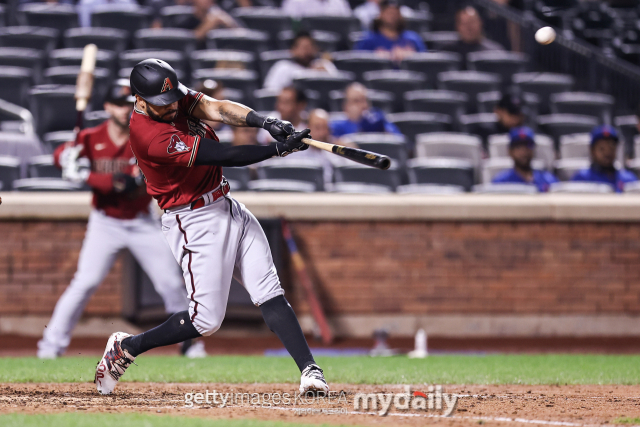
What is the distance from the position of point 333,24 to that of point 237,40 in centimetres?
164

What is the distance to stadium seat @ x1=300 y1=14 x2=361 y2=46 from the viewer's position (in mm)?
12102

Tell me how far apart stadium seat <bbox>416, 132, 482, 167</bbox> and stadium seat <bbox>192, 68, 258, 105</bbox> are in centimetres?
228

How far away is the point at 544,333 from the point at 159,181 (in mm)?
5150

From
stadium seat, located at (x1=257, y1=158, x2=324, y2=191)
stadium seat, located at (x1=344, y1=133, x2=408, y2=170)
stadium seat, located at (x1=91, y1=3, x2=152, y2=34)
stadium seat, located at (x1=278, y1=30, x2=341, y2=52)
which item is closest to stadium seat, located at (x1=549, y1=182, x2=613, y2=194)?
stadium seat, located at (x1=344, y1=133, x2=408, y2=170)

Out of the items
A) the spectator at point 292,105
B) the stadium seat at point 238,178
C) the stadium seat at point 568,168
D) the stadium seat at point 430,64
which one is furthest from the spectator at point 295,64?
the stadium seat at point 568,168

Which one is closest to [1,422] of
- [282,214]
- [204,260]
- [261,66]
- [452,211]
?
[204,260]

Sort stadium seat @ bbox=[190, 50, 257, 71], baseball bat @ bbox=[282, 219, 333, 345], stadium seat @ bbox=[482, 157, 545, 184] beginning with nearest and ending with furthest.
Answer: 1. baseball bat @ bbox=[282, 219, 333, 345]
2. stadium seat @ bbox=[482, 157, 545, 184]
3. stadium seat @ bbox=[190, 50, 257, 71]

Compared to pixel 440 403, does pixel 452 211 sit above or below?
above

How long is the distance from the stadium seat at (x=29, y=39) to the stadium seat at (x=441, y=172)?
17.3 feet

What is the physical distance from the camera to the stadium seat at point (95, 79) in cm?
1019

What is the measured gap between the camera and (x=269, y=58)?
11.0 m

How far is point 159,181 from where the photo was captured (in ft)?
14.8

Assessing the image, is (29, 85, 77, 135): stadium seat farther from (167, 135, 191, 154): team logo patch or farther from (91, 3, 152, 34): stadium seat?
(167, 135, 191, 154): team logo patch

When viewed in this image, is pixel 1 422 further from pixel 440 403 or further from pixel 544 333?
pixel 544 333
